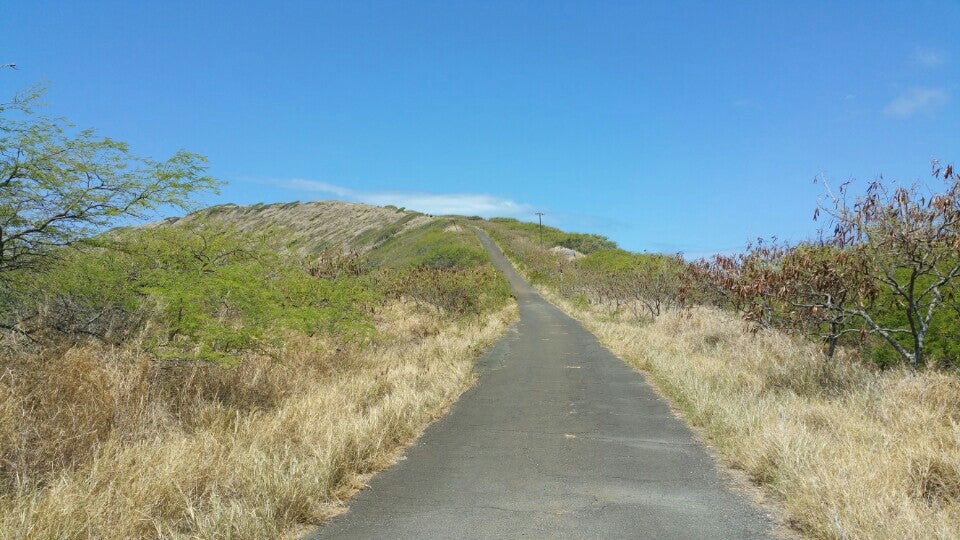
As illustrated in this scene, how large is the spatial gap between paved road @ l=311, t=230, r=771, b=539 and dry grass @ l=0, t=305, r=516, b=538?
1.52 ft

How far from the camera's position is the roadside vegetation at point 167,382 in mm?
4895

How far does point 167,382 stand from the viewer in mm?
8258

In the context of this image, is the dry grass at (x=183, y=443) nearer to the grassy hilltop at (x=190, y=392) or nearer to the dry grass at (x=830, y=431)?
the grassy hilltop at (x=190, y=392)

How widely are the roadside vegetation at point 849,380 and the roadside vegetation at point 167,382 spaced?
410 centimetres

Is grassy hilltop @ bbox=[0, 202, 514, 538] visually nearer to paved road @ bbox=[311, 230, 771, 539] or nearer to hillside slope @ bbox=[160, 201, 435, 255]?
paved road @ bbox=[311, 230, 771, 539]

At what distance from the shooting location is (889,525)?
4191mm

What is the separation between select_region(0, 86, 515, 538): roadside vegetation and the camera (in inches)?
193

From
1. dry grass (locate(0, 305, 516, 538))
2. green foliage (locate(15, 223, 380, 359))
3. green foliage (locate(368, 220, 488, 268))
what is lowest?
dry grass (locate(0, 305, 516, 538))

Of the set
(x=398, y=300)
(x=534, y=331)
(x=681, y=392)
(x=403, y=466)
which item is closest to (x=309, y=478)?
(x=403, y=466)

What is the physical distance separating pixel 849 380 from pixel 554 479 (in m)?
6.02

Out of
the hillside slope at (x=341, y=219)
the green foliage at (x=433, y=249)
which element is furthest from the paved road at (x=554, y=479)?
the hillside slope at (x=341, y=219)

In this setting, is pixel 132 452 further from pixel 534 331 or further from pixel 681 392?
pixel 534 331

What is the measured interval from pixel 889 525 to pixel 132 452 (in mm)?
6387

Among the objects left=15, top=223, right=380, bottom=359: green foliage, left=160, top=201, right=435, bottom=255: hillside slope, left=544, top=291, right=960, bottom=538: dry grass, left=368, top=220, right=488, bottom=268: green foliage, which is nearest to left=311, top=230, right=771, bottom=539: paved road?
left=544, top=291, right=960, bottom=538: dry grass
